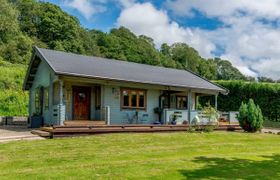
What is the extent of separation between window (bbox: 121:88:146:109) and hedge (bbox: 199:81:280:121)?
43.4ft

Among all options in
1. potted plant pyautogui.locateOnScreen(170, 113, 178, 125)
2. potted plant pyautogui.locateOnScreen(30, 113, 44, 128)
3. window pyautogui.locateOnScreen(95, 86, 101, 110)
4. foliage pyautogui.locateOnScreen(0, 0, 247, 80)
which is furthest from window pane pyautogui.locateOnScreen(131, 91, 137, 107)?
foliage pyautogui.locateOnScreen(0, 0, 247, 80)

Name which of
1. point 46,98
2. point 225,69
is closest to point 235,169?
point 46,98

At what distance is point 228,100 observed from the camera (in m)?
33.2

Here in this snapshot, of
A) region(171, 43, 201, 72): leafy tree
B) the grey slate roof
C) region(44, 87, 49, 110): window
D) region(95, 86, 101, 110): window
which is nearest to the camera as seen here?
the grey slate roof

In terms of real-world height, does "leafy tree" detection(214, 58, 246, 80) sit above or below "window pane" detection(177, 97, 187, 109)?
above

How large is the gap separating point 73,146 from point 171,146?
3.69 m

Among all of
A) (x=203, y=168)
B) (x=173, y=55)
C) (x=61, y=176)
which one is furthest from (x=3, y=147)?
(x=173, y=55)

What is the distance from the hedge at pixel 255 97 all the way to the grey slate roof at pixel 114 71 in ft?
23.9

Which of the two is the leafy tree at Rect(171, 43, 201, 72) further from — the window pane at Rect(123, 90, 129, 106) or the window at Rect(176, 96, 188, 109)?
the window pane at Rect(123, 90, 129, 106)

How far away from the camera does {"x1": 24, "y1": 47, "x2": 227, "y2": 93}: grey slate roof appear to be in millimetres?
18578

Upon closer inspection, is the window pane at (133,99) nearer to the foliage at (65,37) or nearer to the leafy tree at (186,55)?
the foliage at (65,37)

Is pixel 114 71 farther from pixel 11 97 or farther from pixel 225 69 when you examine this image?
pixel 225 69

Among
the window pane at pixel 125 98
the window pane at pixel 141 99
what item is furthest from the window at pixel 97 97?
the window pane at pixel 141 99

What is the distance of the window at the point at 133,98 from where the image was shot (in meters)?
21.2
